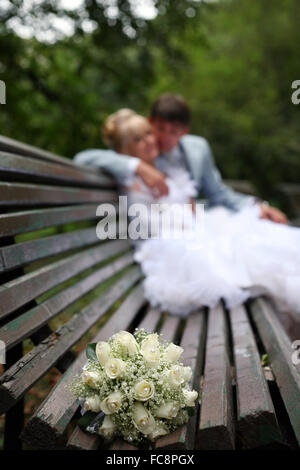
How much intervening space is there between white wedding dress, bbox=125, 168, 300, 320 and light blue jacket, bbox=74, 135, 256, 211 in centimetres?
60

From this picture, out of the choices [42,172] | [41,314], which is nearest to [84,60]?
[42,172]

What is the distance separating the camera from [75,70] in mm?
5387

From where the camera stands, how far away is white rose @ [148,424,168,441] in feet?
4.20

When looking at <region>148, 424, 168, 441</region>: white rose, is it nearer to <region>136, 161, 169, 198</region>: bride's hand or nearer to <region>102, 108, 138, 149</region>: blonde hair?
<region>136, 161, 169, 198</region>: bride's hand

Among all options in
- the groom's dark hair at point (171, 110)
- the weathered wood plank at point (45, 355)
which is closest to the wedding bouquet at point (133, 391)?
the weathered wood plank at point (45, 355)

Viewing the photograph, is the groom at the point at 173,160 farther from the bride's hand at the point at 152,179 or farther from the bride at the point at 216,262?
the bride at the point at 216,262

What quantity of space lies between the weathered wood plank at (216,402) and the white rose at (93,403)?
31 cm

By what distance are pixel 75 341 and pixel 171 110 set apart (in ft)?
7.54

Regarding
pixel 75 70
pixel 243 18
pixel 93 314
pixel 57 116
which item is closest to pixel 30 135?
pixel 57 116

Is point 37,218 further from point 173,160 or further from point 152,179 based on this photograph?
point 173,160

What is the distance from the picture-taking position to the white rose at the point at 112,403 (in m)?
1.28

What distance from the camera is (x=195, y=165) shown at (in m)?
3.82

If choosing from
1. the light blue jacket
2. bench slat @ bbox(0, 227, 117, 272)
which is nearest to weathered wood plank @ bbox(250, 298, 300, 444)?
bench slat @ bbox(0, 227, 117, 272)

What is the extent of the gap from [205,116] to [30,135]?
22.0ft
